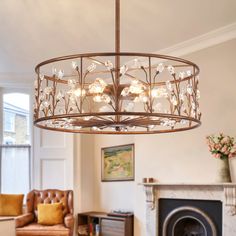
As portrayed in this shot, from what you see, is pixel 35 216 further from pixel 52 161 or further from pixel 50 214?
pixel 52 161

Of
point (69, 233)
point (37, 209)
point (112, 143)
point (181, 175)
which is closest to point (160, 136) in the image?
point (181, 175)

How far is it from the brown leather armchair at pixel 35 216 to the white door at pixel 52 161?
0.36m

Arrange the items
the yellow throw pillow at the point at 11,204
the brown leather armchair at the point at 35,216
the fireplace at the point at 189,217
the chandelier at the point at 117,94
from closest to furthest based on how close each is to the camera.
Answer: the chandelier at the point at 117,94 → the fireplace at the point at 189,217 → the brown leather armchair at the point at 35,216 → the yellow throw pillow at the point at 11,204

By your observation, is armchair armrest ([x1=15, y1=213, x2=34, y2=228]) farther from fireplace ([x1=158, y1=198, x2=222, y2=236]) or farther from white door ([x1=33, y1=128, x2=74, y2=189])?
fireplace ([x1=158, y1=198, x2=222, y2=236])

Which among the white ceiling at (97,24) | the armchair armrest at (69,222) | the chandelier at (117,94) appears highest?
the white ceiling at (97,24)

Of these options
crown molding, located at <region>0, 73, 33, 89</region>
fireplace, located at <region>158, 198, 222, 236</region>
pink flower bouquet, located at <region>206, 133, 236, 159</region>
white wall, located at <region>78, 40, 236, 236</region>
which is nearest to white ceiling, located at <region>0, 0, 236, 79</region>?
white wall, located at <region>78, 40, 236, 236</region>

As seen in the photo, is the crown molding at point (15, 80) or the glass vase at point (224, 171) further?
the crown molding at point (15, 80)

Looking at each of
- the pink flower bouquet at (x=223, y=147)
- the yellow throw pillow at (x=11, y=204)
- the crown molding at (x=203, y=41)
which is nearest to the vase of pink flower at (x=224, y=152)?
→ the pink flower bouquet at (x=223, y=147)

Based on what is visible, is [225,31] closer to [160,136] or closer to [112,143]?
[160,136]

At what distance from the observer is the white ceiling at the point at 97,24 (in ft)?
12.4

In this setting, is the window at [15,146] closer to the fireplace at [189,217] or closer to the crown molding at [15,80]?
the crown molding at [15,80]

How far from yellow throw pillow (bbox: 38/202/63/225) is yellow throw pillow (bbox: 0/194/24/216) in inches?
19.0

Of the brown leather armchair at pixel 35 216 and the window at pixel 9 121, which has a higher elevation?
the window at pixel 9 121

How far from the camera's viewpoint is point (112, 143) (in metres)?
6.51
